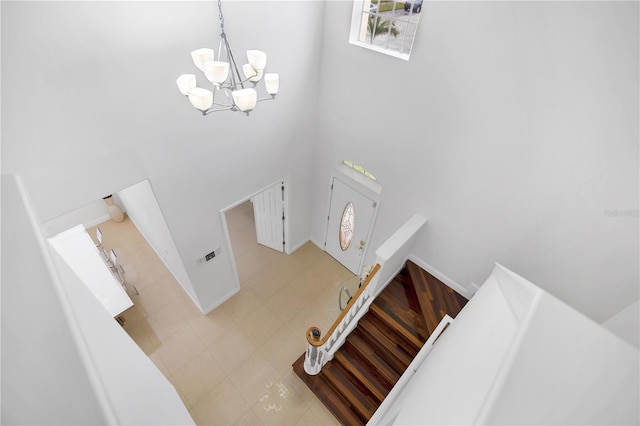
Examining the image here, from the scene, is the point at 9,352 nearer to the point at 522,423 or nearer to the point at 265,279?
the point at 522,423

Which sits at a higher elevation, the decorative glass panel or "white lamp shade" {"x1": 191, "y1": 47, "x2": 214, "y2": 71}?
"white lamp shade" {"x1": 191, "y1": 47, "x2": 214, "y2": 71}

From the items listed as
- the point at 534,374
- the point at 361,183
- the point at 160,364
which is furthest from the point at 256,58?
the point at 160,364

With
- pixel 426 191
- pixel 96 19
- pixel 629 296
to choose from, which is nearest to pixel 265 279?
pixel 426 191

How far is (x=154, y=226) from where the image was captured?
4910 millimetres

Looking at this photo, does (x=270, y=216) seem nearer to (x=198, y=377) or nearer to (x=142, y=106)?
(x=198, y=377)

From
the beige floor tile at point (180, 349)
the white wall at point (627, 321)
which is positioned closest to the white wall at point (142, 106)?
the beige floor tile at point (180, 349)

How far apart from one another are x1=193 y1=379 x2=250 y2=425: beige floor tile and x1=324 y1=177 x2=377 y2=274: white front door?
297 cm

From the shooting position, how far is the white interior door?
5684mm

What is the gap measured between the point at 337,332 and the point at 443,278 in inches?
72.9

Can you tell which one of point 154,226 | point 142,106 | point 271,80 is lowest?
point 154,226

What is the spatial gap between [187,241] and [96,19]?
2.70 m

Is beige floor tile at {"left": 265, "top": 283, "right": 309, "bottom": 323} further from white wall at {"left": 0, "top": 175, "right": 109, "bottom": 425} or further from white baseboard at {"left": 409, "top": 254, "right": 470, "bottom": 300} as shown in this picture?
white wall at {"left": 0, "top": 175, "right": 109, "bottom": 425}

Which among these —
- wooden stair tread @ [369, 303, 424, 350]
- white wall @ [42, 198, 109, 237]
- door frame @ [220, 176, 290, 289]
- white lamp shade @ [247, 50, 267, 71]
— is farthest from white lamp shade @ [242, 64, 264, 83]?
white wall @ [42, 198, 109, 237]

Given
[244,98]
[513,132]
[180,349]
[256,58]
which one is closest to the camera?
[244,98]
